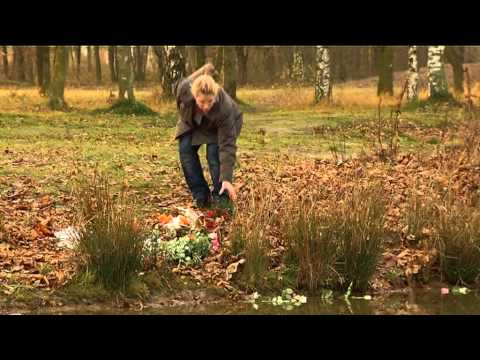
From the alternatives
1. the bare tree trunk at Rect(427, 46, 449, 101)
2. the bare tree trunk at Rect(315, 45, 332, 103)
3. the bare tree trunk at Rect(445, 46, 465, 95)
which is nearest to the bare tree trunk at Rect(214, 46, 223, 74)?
the bare tree trunk at Rect(315, 45, 332, 103)

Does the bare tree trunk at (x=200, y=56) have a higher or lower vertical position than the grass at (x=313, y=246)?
higher

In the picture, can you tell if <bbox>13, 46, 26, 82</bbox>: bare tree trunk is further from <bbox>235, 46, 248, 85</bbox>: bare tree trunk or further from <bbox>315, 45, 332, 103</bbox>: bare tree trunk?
<bbox>315, 45, 332, 103</bbox>: bare tree trunk

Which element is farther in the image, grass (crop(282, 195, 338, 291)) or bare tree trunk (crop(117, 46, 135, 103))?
bare tree trunk (crop(117, 46, 135, 103))

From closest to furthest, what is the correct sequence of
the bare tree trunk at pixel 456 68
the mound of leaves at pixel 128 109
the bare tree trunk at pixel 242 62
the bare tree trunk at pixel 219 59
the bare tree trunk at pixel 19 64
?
the mound of leaves at pixel 128 109 < the bare tree trunk at pixel 456 68 < the bare tree trunk at pixel 219 59 < the bare tree trunk at pixel 19 64 < the bare tree trunk at pixel 242 62

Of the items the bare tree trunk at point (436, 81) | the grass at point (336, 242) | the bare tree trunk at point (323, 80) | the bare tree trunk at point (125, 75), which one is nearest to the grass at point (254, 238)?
the grass at point (336, 242)

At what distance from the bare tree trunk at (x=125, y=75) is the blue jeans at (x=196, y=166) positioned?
11126 mm

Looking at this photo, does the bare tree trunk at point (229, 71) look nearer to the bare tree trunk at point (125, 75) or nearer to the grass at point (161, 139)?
the grass at point (161, 139)

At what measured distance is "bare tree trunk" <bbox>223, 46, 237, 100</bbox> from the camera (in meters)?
21.0

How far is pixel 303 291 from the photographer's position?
651cm

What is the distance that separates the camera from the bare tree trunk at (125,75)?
18.9 metres

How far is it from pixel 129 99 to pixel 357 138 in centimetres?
698

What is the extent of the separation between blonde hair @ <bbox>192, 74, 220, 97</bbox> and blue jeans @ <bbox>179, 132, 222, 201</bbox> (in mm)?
887

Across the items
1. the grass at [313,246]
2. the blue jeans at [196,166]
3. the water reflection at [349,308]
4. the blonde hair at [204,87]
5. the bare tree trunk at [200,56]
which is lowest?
the water reflection at [349,308]

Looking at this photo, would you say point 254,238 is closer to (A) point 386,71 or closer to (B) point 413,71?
(B) point 413,71
